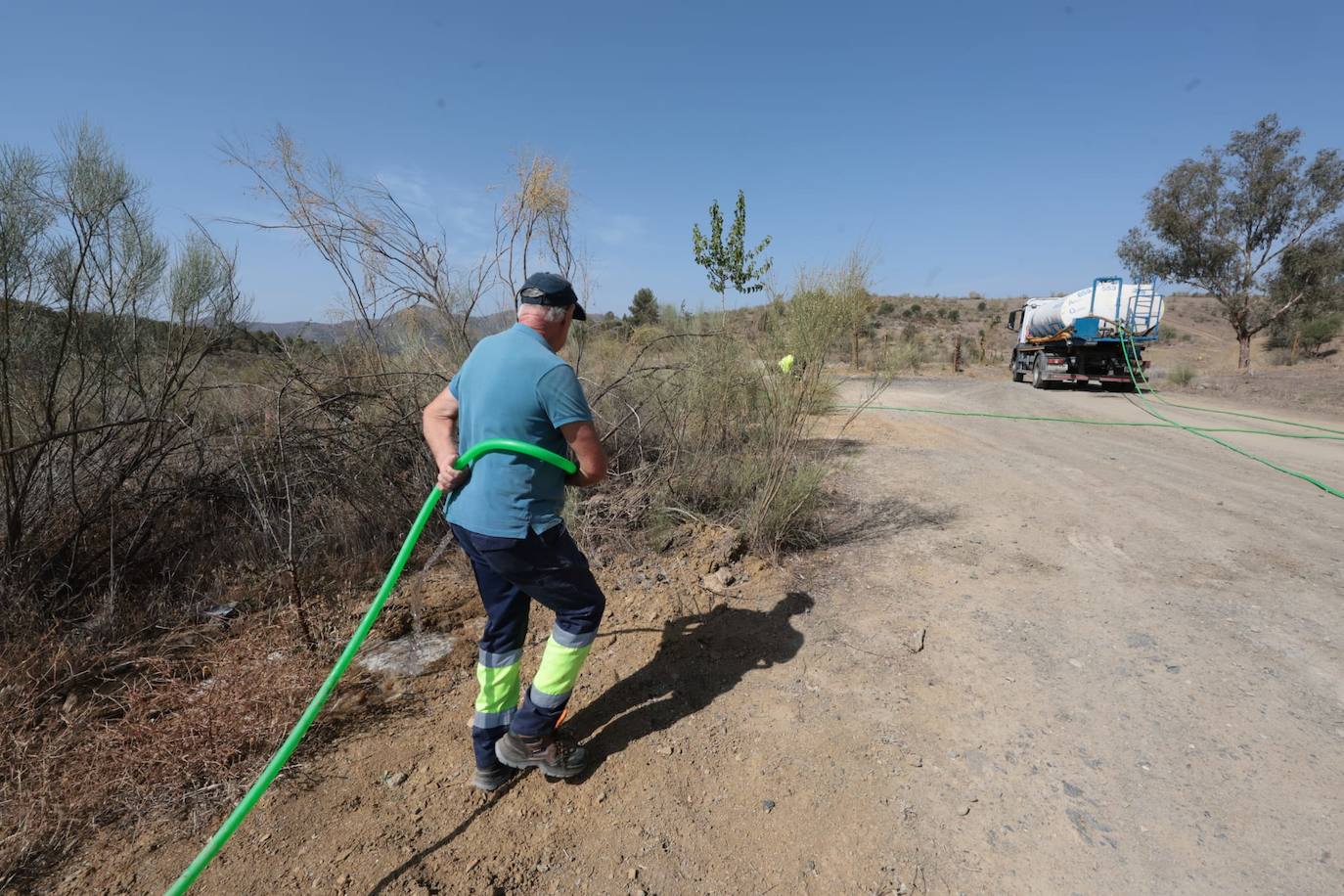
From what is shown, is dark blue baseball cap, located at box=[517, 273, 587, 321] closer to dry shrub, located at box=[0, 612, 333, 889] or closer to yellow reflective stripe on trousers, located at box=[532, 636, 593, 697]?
yellow reflective stripe on trousers, located at box=[532, 636, 593, 697]

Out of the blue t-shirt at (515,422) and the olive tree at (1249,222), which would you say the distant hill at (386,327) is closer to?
the blue t-shirt at (515,422)

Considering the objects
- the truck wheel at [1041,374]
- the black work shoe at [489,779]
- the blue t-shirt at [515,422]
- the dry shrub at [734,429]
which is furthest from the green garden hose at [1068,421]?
the truck wheel at [1041,374]

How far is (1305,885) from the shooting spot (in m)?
1.88

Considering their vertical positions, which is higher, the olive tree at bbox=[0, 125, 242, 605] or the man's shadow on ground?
the olive tree at bbox=[0, 125, 242, 605]

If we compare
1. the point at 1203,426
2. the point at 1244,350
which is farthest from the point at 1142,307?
the point at 1203,426

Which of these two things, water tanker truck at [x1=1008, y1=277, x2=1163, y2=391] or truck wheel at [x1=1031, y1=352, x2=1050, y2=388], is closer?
water tanker truck at [x1=1008, y1=277, x2=1163, y2=391]

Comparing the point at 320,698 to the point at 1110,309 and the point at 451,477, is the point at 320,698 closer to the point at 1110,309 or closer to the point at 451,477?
the point at 451,477

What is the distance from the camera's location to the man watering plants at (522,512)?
208 centimetres

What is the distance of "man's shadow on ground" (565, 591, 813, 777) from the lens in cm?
271


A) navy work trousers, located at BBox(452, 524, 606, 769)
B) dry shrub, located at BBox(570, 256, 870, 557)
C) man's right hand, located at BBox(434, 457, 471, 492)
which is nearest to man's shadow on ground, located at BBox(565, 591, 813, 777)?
navy work trousers, located at BBox(452, 524, 606, 769)

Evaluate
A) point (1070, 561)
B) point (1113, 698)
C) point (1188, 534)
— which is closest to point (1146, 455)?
point (1188, 534)

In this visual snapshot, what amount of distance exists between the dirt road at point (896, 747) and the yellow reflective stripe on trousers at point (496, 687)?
344 millimetres

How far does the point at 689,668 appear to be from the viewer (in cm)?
312

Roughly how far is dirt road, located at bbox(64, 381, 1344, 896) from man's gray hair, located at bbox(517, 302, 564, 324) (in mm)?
1845
